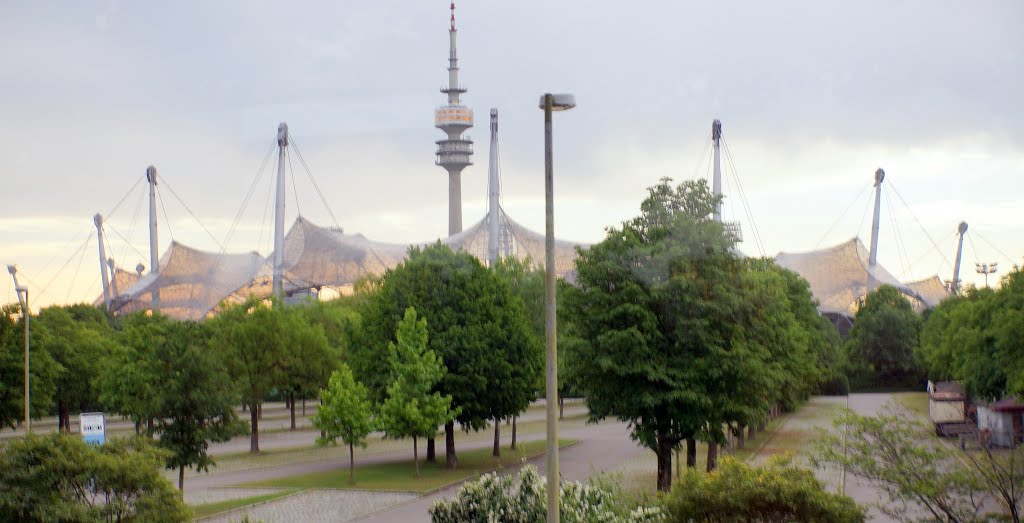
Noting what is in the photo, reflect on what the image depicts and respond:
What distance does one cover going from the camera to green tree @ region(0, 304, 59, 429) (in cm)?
3784

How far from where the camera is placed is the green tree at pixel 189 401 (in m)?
26.8

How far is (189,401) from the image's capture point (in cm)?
2698

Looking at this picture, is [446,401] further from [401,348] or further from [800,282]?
[800,282]

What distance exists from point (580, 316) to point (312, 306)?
43.2m

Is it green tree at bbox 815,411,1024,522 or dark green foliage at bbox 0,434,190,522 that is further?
dark green foliage at bbox 0,434,190,522

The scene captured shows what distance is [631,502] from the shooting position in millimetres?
17375

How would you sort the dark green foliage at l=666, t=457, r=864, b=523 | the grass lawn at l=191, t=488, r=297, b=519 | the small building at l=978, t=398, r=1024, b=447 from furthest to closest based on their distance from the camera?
the small building at l=978, t=398, r=1024, b=447 < the grass lawn at l=191, t=488, r=297, b=519 < the dark green foliage at l=666, t=457, r=864, b=523

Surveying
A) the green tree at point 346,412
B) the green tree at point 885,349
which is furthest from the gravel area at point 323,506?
the green tree at point 885,349

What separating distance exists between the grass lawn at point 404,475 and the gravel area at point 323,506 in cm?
112

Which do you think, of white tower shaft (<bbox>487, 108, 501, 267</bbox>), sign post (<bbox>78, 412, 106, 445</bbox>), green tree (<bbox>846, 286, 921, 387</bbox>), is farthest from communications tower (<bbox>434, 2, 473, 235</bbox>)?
sign post (<bbox>78, 412, 106, 445</bbox>)

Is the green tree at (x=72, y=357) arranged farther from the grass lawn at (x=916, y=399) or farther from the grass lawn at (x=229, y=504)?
the grass lawn at (x=916, y=399)

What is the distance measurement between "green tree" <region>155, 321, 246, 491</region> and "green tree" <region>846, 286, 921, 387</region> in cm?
6007

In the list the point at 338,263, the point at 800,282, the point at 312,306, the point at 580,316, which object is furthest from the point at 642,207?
the point at 338,263

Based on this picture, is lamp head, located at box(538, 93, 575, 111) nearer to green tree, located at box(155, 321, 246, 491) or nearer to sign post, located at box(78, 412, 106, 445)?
green tree, located at box(155, 321, 246, 491)
